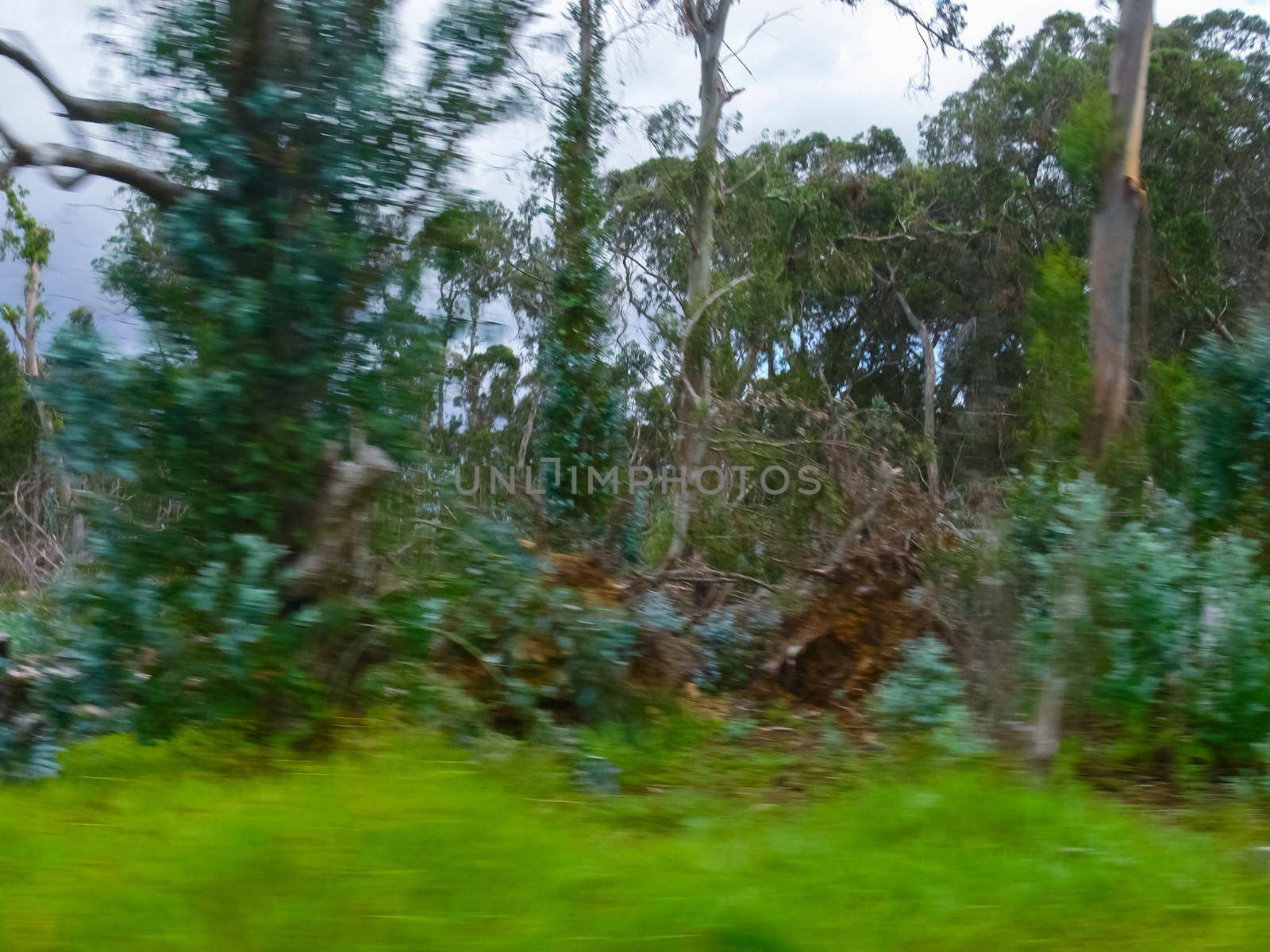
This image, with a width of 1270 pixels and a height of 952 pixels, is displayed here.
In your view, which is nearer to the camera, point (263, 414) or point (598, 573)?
point (263, 414)

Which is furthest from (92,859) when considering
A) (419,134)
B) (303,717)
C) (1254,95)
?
(1254,95)

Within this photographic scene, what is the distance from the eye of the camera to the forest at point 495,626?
353 centimetres

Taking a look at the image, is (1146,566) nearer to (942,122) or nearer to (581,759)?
(581,759)

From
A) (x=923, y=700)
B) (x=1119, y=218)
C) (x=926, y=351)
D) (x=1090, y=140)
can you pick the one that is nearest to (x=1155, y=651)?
(x=923, y=700)

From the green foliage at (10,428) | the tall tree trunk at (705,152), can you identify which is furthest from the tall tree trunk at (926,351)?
the green foliage at (10,428)

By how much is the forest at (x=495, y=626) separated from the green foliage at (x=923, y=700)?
0.04 m

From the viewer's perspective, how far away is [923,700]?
7.48m

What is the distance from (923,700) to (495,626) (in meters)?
2.87

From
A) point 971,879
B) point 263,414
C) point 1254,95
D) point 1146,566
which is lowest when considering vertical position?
point 971,879

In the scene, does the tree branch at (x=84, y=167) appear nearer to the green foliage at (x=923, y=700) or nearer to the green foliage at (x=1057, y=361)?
the green foliage at (x=923, y=700)

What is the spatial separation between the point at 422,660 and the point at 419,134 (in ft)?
10.2

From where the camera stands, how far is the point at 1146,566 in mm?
6953

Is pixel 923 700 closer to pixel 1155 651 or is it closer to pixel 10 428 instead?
pixel 1155 651

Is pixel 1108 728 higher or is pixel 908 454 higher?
pixel 908 454
